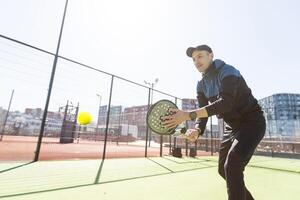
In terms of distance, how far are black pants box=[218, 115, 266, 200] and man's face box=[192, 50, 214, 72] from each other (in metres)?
0.83

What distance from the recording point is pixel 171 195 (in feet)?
11.5

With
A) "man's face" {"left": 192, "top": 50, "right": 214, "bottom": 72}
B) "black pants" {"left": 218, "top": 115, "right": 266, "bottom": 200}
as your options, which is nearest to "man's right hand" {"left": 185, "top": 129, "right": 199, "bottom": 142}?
"black pants" {"left": 218, "top": 115, "right": 266, "bottom": 200}

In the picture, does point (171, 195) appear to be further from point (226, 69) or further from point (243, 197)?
point (226, 69)

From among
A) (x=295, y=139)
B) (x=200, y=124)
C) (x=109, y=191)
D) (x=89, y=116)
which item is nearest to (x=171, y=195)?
(x=109, y=191)

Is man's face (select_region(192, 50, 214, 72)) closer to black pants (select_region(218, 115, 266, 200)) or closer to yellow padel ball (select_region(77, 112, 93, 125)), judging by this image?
black pants (select_region(218, 115, 266, 200))

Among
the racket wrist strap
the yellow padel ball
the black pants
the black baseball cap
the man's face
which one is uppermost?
the yellow padel ball

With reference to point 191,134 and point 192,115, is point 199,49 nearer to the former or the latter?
point 192,115

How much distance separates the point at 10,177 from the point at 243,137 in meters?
4.44

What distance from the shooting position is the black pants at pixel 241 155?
1993 millimetres

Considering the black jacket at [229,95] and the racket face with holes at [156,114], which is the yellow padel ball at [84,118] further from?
the black jacket at [229,95]

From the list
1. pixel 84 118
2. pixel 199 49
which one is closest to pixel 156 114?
pixel 199 49

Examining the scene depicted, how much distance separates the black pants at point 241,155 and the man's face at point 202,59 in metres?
0.83

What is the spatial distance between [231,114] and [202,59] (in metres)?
0.75

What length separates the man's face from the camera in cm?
259
